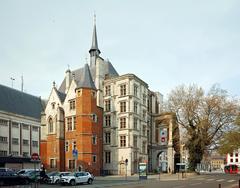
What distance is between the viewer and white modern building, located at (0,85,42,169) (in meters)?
61.7

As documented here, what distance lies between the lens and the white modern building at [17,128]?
61.7m

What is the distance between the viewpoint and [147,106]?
75875 millimetres

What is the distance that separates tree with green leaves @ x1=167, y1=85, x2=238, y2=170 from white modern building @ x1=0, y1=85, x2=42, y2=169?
87.2 ft

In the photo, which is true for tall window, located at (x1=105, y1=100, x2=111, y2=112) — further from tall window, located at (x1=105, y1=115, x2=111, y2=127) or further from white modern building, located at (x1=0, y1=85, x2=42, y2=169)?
white modern building, located at (x1=0, y1=85, x2=42, y2=169)

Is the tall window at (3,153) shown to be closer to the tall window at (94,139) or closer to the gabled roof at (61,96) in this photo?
the gabled roof at (61,96)

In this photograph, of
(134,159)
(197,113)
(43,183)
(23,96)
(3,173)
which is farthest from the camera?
(23,96)

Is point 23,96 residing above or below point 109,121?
above

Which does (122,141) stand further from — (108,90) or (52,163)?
(52,163)

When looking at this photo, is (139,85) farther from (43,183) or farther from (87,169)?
Result: (43,183)

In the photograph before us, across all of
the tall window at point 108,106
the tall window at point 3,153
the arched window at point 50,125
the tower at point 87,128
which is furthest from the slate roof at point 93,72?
the tall window at point 3,153

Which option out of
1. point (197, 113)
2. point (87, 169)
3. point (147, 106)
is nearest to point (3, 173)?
point (87, 169)

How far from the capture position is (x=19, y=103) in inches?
2781

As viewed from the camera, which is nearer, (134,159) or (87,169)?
(87,169)

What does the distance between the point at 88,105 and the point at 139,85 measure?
12.5 meters
